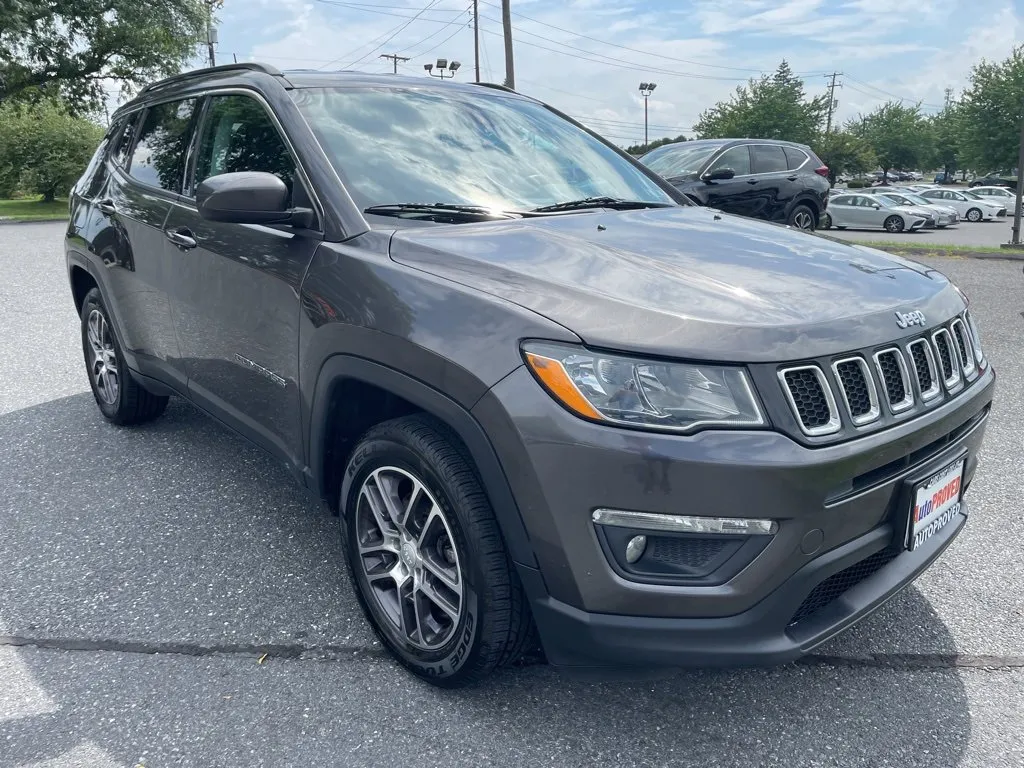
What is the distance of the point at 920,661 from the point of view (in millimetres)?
2594

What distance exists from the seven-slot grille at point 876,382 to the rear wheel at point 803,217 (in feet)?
36.7

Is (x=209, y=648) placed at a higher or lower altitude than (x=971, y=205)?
lower

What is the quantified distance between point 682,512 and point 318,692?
1292 millimetres

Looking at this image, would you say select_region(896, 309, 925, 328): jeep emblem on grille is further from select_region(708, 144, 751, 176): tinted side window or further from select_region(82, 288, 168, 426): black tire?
select_region(708, 144, 751, 176): tinted side window

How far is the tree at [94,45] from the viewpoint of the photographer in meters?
29.7

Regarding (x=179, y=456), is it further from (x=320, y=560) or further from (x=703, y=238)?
(x=703, y=238)

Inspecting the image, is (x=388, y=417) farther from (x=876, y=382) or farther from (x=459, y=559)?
(x=876, y=382)

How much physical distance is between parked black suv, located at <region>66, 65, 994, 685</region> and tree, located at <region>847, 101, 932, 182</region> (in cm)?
8337

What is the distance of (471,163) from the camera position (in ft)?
9.95

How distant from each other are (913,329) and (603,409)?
Answer: 94 cm

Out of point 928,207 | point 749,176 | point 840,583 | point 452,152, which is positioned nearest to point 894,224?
point 928,207

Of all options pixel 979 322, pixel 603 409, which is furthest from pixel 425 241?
pixel 979 322

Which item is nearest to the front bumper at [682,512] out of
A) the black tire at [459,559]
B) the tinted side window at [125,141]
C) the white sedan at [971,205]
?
the black tire at [459,559]

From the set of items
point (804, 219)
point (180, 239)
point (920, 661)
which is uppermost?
point (180, 239)
